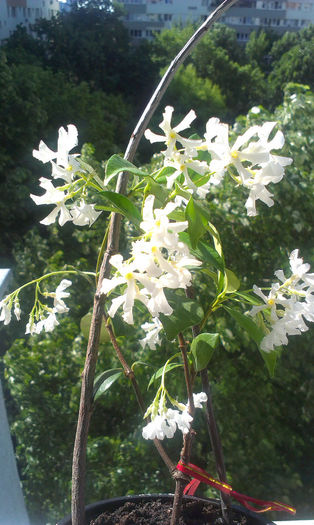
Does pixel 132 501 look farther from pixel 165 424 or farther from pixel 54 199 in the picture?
pixel 54 199

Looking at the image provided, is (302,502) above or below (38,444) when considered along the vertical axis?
below

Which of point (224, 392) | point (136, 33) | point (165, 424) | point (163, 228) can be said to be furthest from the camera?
point (136, 33)

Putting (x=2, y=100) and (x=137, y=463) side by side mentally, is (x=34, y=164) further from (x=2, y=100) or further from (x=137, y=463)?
(x=137, y=463)

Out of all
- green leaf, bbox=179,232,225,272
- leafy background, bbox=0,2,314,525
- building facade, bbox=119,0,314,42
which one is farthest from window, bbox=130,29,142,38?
green leaf, bbox=179,232,225,272

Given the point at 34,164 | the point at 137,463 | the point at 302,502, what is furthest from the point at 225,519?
the point at 34,164

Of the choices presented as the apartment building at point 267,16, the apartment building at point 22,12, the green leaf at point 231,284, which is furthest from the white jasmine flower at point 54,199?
the apartment building at point 267,16

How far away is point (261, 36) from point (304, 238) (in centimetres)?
1219

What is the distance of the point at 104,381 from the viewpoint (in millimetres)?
469

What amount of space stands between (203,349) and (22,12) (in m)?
11.7

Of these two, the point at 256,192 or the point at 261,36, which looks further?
the point at 261,36

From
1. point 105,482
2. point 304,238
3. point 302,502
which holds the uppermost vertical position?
point 304,238

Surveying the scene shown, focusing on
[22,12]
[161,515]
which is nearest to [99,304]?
[161,515]

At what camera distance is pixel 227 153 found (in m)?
0.31

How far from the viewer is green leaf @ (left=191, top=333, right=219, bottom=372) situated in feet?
1.22
